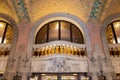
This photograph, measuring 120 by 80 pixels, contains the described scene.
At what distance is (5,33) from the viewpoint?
30.7 ft

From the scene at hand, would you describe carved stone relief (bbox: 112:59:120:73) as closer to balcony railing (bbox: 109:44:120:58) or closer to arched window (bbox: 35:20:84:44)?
balcony railing (bbox: 109:44:120:58)

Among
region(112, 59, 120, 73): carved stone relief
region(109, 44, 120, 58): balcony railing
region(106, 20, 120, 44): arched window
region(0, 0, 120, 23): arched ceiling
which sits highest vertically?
region(0, 0, 120, 23): arched ceiling

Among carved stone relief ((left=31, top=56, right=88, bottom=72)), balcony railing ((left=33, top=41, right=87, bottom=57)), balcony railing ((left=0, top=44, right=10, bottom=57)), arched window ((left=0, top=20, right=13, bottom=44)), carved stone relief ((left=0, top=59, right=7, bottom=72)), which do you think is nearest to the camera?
carved stone relief ((left=31, top=56, right=88, bottom=72))

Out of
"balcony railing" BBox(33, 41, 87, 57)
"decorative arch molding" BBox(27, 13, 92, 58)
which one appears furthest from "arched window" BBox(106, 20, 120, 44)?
"balcony railing" BBox(33, 41, 87, 57)

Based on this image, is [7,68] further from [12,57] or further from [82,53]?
[82,53]

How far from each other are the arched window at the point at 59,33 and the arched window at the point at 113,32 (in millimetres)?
1858

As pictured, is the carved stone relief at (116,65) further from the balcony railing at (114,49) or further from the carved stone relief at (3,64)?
the carved stone relief at (3,64)

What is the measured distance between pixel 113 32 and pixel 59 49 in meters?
3.96

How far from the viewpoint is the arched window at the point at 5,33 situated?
9105mm

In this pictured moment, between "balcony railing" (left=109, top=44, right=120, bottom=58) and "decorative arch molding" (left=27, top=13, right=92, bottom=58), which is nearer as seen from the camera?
"balcony railing" (left=109, top=44, right=120, bottom=58)

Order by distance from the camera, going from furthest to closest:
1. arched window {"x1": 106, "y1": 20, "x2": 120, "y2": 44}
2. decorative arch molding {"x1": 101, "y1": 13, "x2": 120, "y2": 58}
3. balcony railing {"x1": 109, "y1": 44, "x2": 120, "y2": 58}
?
arched window {"x1": 106, "y1": 20, "x2": 120, "y2": 44} → balcony railing {"x1": 109, "y1": 44, "x2": 120, "y2": 58} → decorative arch molding {"x1": 101, "y1": 13, "x2": 120, "y2": 58}

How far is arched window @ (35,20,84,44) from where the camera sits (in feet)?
29.6

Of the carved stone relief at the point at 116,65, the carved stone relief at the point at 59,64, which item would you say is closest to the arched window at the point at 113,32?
the carved stone relief at the point at 116,65

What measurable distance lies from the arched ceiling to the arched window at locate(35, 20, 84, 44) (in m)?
0.82
